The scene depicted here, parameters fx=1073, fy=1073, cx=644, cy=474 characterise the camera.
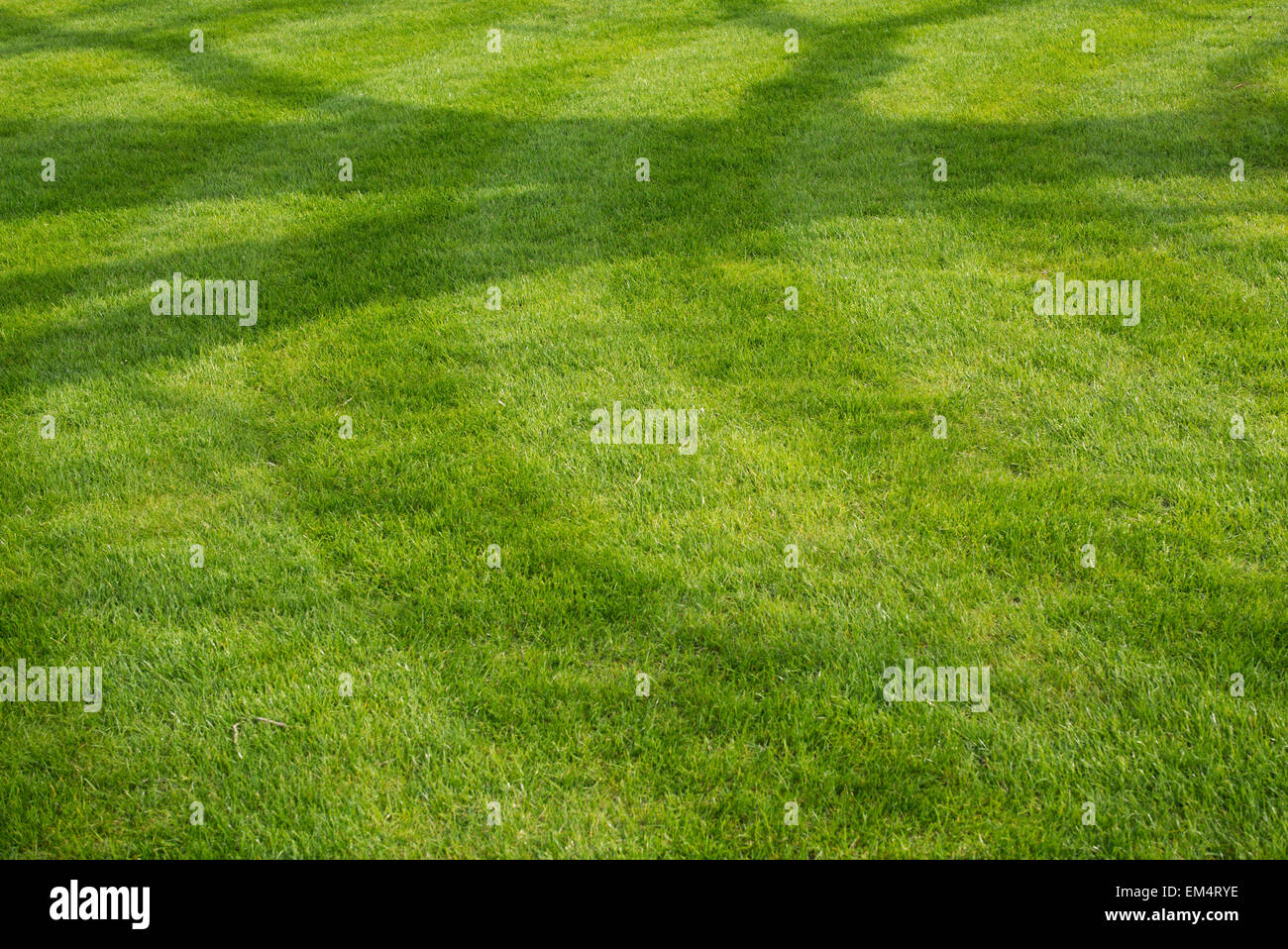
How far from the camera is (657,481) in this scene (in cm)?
490

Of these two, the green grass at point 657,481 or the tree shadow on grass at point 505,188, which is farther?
the tree shadow on grass at point 505,188

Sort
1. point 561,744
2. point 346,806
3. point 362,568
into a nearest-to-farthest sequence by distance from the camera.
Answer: point 346,806 → point 561,744 → point 362,568

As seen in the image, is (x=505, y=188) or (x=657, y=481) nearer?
(x=657, y=481)

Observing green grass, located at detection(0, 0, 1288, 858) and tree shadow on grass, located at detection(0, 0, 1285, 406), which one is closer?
green grass, located at detection(0, 0, 1288, 858)

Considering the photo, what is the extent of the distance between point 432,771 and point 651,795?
714 mm

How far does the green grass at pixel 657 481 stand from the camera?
338 cm

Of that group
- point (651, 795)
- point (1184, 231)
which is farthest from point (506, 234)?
point (651, 795)

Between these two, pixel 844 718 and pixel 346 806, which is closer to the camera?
pixel 346 806

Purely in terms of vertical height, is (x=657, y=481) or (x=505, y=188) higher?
(x=505, y=188)

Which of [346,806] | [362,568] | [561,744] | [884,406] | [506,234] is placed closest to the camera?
[346,806]

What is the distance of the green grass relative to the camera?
11.1ft

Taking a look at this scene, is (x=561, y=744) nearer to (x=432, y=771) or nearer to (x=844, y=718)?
(x=432, y=771)

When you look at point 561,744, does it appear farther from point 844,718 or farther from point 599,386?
point 599,386
